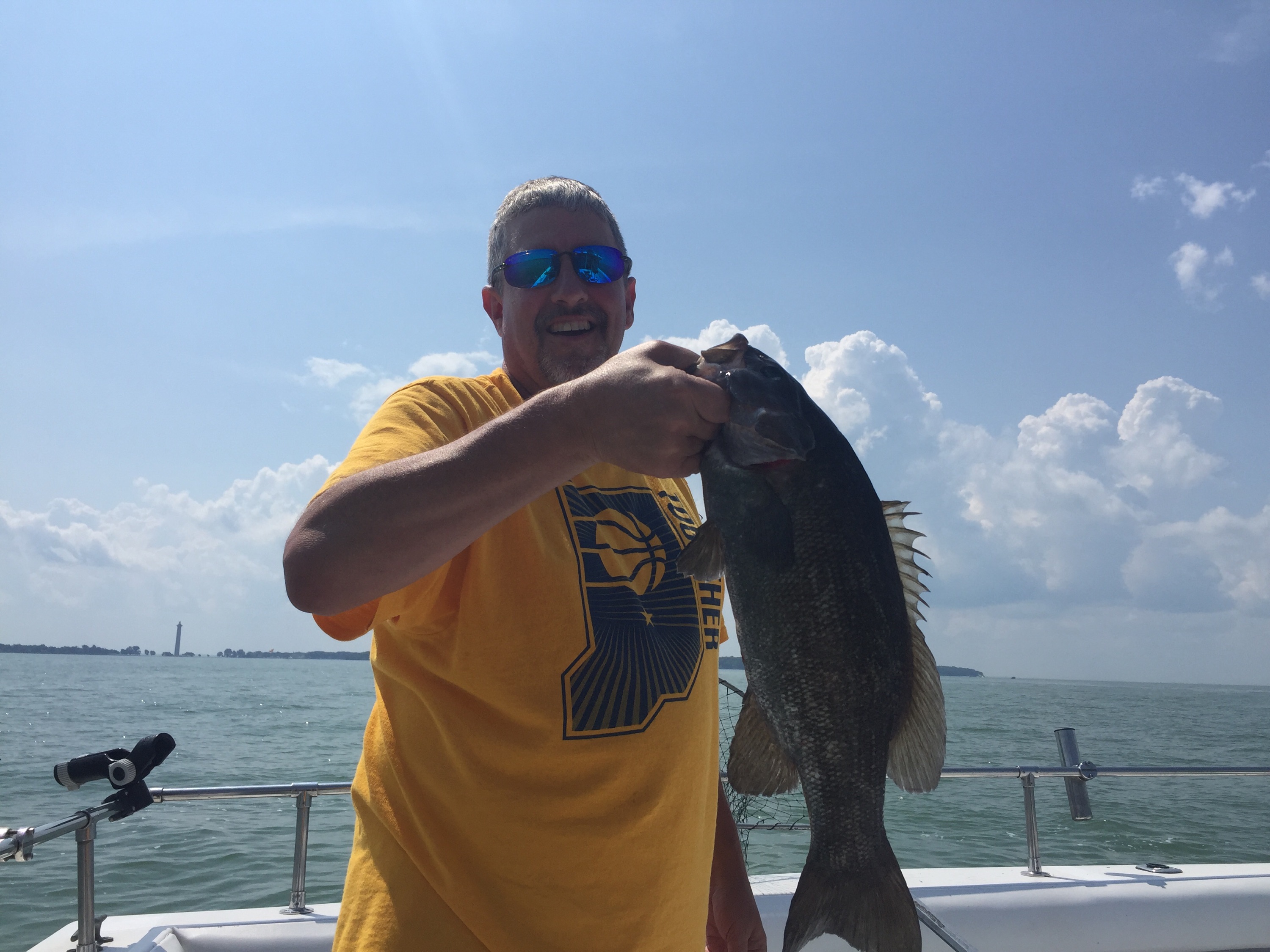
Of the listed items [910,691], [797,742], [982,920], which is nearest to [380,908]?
[797,742]

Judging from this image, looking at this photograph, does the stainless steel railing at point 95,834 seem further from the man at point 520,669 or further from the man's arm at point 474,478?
the man's arm at point 474,478

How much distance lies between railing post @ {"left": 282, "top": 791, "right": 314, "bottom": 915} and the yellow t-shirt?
258 centimetres

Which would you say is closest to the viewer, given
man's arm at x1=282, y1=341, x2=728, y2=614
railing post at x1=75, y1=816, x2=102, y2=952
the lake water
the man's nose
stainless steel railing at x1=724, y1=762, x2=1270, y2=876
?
man's arm at x1=282, y1=341, x2=728, y2=614

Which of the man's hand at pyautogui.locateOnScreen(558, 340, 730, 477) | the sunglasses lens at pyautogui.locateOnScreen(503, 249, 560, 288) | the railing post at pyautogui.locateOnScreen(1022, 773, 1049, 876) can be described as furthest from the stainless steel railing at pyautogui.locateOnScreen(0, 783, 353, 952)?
the railing post at pyautogui.locateOnScreen(1022, 773, 1049, 876)

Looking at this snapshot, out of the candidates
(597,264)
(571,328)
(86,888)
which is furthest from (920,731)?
(86,888)

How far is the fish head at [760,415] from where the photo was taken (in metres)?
1.75

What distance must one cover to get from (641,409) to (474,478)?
0.35 metres

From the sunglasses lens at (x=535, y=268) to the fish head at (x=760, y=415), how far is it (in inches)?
30.9

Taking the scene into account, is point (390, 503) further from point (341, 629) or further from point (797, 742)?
point (797, 742)

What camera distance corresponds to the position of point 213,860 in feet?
35.7

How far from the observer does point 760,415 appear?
1768 mm

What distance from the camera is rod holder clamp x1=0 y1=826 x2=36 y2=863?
2.66m

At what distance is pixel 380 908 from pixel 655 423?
121 centimetres

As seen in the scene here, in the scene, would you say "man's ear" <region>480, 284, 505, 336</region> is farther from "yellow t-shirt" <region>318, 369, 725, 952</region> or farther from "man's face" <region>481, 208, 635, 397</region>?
"yellow t-shirt" <region>318, 369, 725, 952</region>
